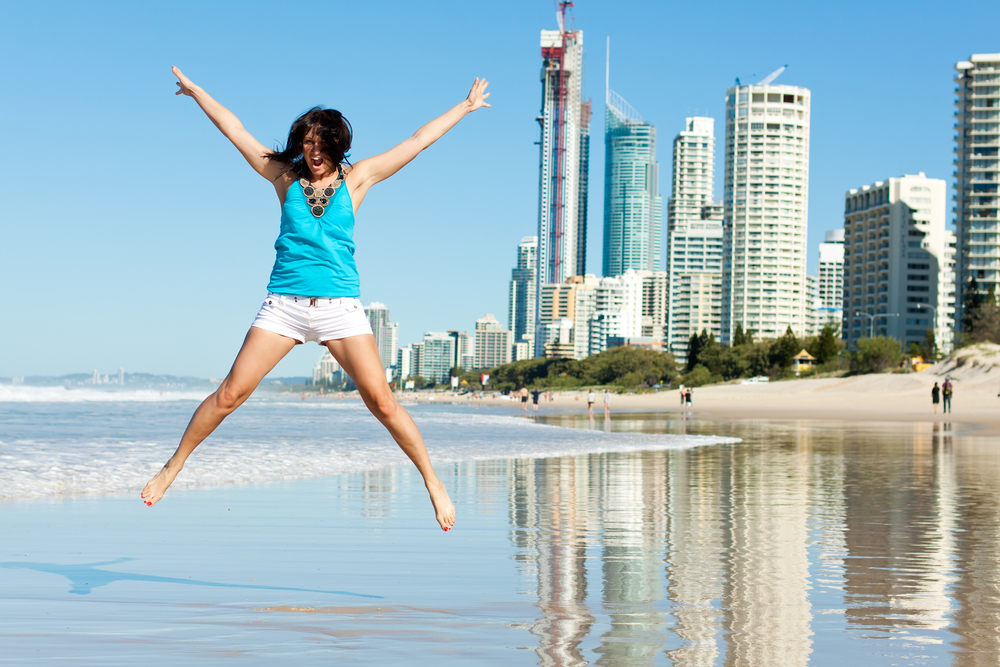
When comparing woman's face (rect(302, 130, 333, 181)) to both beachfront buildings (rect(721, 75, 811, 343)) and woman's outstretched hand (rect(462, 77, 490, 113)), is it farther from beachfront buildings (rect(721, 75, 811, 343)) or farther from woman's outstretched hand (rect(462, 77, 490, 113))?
beachfront buildings (rect(721, 75, 811, 343))

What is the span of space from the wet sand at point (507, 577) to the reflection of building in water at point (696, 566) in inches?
0.8

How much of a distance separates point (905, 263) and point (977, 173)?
1953 centimetres

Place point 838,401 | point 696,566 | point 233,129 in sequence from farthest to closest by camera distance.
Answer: point 838,401, point 696,566, point 233,129

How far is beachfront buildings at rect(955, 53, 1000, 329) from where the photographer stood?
132000 mm

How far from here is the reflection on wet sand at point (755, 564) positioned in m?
3.54

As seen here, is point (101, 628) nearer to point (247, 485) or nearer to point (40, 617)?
point (40, 617)

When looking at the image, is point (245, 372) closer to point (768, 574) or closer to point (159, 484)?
point (159, 484)

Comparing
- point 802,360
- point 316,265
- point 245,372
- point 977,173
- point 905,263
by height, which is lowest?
point 245,372

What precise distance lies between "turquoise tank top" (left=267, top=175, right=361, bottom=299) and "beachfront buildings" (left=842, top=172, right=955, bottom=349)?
157 m

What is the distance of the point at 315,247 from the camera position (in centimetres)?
376

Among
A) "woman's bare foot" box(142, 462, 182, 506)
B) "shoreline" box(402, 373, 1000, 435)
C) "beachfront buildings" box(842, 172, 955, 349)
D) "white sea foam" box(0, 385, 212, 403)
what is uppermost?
"beachfront buildings" box(842, 172, 955, 349)

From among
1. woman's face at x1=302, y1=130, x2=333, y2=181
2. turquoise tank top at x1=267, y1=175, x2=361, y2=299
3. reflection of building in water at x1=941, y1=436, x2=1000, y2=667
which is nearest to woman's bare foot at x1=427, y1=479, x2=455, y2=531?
turquoise tank top at x1=267, y1=175, x2=361, y2=299

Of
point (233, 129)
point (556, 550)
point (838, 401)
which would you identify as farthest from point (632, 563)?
point (838, 401)

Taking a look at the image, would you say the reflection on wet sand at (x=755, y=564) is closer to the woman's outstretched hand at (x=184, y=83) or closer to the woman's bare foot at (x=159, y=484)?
the woman's bare foot at (x=159, y=484)
